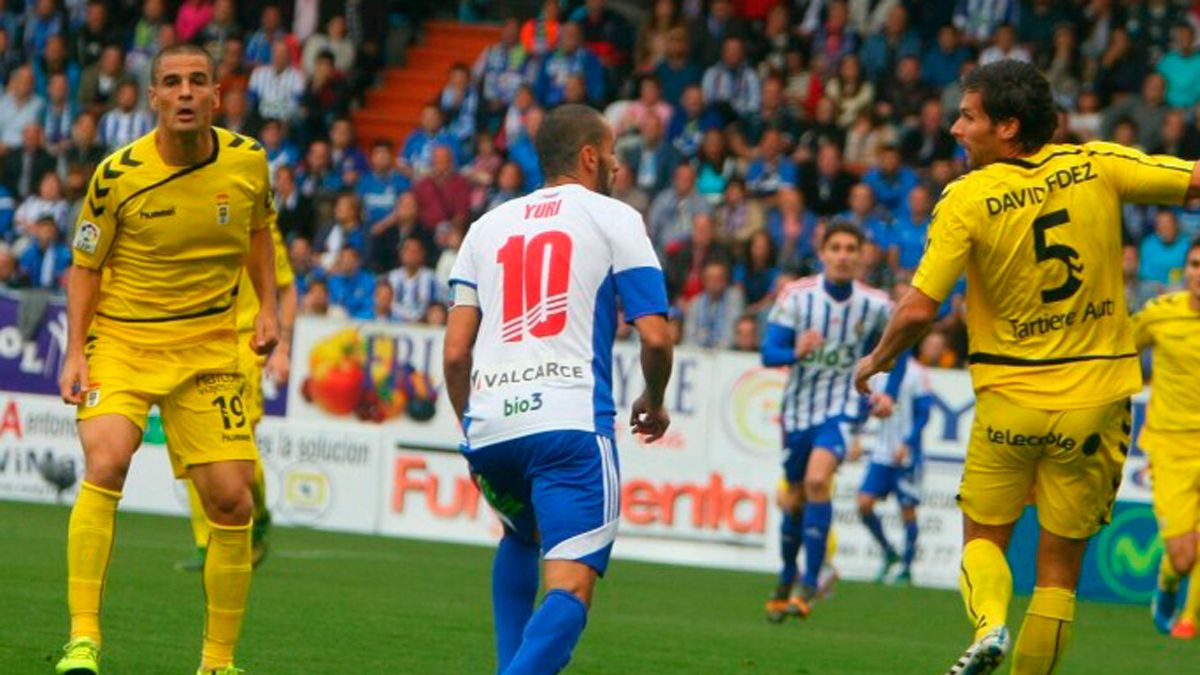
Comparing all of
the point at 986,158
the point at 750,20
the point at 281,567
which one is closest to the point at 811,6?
the point at 750,20

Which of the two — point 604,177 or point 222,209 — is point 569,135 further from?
point 222,209

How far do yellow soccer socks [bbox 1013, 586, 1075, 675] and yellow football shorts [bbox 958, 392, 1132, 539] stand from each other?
0.23 metres

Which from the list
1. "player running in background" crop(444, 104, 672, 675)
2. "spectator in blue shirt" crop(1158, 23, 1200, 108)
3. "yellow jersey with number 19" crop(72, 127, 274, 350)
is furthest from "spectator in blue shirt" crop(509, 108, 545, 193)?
"player running in background" crop(444, 104, 672, 675)

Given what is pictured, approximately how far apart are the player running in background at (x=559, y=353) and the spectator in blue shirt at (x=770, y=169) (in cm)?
1527

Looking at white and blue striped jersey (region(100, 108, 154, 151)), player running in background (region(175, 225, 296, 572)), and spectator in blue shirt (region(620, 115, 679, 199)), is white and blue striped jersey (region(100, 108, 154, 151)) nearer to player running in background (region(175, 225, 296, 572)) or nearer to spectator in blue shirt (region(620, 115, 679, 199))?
spectator in blue shirt (region(620, 115, 679, 199))

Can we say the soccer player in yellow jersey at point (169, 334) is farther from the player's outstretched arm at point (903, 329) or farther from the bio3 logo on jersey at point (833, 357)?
the bio3 logo on jersey at point (833, 357)

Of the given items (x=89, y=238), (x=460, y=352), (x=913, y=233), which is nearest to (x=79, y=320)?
(x=89, y=238)

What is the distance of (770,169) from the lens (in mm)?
23328

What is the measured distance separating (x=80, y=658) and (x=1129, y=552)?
11103mm

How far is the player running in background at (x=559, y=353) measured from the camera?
7.68m

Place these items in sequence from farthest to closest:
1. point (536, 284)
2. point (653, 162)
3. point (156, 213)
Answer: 1. point (653, 162)
2. point (156, 213)
3. point (536, 284)

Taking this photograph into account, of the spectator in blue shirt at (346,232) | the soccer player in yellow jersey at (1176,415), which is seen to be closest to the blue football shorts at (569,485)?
the soccer player in yellow jersey at (1176,415)

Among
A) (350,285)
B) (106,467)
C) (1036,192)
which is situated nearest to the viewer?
(1036,192)

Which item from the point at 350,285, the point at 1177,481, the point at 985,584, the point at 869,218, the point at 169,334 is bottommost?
the point at 985,584
